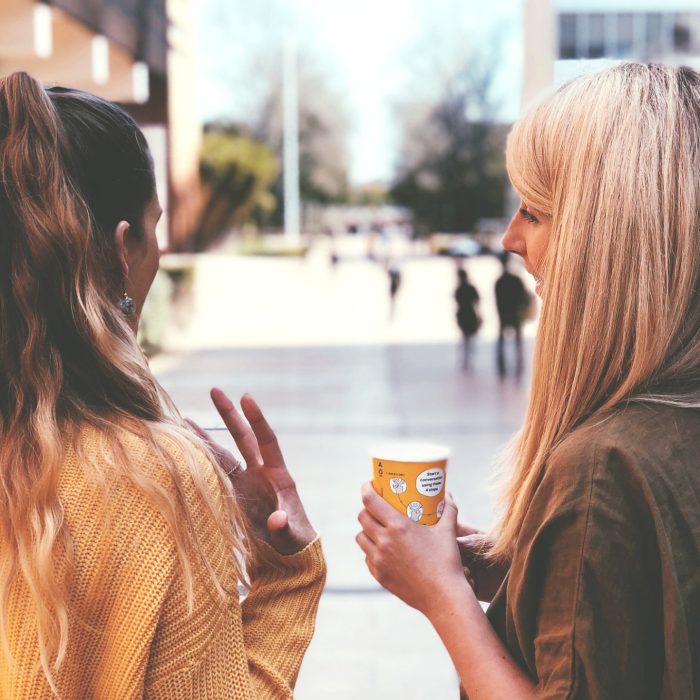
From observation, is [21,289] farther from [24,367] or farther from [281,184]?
[281,184]

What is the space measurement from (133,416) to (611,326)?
2.26ft

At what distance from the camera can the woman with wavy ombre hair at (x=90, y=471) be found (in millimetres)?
1235

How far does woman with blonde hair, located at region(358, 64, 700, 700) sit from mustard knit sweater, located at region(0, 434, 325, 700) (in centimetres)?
36

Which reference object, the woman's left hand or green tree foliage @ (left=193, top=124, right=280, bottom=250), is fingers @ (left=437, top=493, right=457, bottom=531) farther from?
green tree foliage @ (left=193, top=124, right=280, bottom=250)

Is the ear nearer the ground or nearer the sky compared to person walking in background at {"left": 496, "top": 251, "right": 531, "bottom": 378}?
nearer the sky

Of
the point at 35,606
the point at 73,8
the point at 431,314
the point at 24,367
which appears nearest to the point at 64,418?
the point at 24,367

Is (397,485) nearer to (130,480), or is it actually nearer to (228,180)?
(130,480)

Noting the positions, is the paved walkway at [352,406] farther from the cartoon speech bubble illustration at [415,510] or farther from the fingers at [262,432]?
the cartoon speech bubble illustration at [415,510]

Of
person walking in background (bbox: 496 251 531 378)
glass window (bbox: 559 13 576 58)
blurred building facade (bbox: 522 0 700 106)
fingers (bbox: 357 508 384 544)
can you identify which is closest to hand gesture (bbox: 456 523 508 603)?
fingers (bbox: 357 508 384 544)

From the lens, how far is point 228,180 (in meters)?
30.6

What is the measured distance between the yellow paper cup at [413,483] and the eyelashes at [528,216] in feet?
1.41

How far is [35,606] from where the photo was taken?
1.22 metres

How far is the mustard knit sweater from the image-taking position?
4.05 ft

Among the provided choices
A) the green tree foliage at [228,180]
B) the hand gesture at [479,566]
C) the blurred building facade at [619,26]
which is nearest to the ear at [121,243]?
the hand gesture at [479,566]
